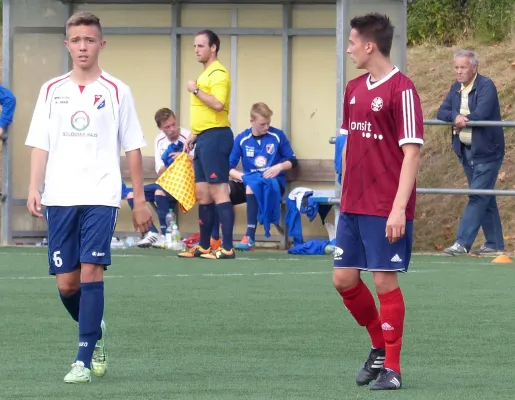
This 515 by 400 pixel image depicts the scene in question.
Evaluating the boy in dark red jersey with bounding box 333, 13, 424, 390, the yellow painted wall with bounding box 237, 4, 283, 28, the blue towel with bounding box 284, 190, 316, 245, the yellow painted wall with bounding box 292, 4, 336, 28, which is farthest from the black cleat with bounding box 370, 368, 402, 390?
the yellow painted wall with bounding box 237, 4, 283, 28

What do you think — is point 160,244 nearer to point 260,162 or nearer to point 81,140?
point 260,162

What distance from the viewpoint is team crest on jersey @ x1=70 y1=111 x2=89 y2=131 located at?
22.1ft

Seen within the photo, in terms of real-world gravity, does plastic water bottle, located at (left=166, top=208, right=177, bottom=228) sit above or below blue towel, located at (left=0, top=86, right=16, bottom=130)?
below

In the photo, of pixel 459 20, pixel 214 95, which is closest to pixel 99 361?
pixel 214 95

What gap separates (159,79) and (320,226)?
265 centimetres

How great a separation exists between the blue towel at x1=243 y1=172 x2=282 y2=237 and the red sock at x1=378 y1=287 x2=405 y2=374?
901cm

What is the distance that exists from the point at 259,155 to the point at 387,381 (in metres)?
9.44

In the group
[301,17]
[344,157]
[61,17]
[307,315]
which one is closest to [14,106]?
[61,17]

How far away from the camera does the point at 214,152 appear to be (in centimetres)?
1345

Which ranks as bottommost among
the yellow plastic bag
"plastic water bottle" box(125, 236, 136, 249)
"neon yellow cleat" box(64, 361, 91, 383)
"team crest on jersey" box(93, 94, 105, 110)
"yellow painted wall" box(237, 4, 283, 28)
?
"plastic water bottle" box(125, 236, 136, 249)

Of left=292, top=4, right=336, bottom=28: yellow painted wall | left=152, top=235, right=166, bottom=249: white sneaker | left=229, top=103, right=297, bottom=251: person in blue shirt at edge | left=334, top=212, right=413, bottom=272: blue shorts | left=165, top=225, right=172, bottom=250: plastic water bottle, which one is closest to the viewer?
left=334, top=212, right=413, bottom=272: blue shorts

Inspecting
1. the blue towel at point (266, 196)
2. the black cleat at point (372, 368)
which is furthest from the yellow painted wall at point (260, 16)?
the black cleat at point (372, 368)

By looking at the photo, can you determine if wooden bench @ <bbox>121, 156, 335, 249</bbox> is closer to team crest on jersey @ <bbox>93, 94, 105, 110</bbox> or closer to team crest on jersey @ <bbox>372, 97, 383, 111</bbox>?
team crest on jersey @ <bbox>93, 94, 105, 110</bbox>

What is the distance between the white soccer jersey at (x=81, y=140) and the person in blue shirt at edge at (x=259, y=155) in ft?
28.9
